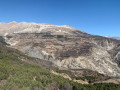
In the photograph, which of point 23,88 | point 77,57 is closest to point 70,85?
point 23,88

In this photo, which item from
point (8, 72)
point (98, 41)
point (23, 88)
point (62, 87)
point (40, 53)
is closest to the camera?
point (23, 88)

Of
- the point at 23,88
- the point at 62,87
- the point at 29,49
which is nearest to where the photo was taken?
the point at 23,88

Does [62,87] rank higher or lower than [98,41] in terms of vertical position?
lower

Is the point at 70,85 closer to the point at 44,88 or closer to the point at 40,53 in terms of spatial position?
the point at 44,88

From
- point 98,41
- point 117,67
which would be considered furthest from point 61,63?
point 98,41

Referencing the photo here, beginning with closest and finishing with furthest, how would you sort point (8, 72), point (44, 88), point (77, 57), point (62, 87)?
point (44, 88) → point (62, 87) → point (8, 72) → point (77, 57)

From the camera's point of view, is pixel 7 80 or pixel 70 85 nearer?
pixel 7 80

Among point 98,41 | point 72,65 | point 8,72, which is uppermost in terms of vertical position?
point 98,41

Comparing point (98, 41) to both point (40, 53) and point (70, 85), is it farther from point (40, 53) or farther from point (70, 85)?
point (70, 85)

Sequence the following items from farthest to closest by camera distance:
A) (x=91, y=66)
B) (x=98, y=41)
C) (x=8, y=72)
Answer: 1. (x=98, y=41)
2. (x=91, y=66)
3. (x=8, y=72)
